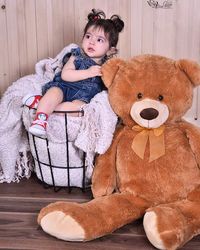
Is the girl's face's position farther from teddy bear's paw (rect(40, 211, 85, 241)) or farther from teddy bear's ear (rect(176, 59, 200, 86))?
teddy bear's paw (rect(40, 211, 85, 241))

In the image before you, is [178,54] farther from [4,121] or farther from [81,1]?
[4,121]

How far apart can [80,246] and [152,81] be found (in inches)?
20.8

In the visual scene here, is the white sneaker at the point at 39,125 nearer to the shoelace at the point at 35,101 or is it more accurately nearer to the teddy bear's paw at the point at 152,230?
the shoelace at the point at 35,101

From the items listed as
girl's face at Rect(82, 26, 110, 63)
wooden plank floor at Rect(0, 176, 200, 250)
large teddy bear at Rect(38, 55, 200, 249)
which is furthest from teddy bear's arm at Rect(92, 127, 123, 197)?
girl's face at Rect(82, 26, 110, 63)

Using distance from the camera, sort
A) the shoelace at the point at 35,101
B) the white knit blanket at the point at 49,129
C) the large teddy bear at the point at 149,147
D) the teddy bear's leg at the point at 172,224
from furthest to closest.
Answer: the shoelace at the point at 35,101
the white knit blanket at the point at 49,129
the large teddy bear at the point at 149,147
the teddy bear's leg at the point at 172,224

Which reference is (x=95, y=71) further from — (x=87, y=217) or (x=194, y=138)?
(x=87, y=217)

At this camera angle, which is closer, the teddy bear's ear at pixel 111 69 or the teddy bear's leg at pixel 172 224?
the teddy bear's leg at pixel 172 224

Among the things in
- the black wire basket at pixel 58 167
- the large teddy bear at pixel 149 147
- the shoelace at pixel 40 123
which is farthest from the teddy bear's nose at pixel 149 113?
the shoelace at pixel 40 123

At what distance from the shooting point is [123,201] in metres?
1.28

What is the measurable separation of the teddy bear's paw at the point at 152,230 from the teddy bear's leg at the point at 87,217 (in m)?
0.08

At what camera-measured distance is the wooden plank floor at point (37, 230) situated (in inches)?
46.0

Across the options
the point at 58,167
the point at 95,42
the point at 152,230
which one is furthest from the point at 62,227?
the point at 95,42

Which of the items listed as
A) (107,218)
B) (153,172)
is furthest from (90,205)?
(153,172)

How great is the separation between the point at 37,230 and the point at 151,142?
1.40ft
